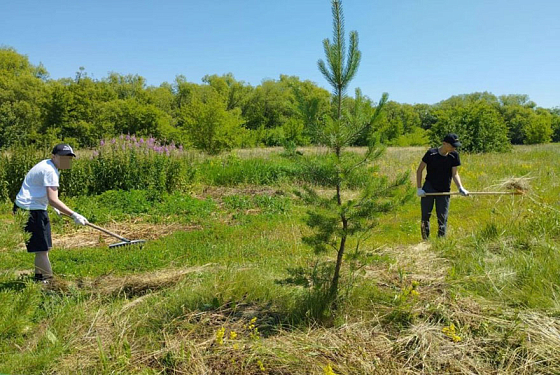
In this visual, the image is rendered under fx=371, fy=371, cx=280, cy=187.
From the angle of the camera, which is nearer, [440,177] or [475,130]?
[440,177]

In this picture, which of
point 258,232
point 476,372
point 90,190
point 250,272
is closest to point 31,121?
point 90,190

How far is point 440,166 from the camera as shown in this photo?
5750mm

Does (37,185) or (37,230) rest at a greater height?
(37,185)

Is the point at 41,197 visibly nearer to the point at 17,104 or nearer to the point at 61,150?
the point at 61,150

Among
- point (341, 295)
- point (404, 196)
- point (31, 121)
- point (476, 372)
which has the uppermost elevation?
point (31, 121)

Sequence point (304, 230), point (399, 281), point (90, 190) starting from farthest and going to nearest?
point (90, 190) < point (304, 230) < point (399, 281)

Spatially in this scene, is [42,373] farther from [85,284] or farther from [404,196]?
[404,196]

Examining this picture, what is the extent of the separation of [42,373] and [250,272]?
6.49 ft

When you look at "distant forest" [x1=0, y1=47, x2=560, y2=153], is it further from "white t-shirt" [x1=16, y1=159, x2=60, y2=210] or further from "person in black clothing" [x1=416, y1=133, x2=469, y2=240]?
"white t-shirt" [x1=16, y1=159, x2=60, y2=210]

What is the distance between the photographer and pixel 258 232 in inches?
269

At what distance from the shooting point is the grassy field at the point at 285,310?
8.68 ft

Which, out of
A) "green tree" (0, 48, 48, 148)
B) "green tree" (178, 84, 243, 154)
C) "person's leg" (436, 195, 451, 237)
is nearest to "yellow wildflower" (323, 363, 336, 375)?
"person's leg" (436, 195, 451, 237)

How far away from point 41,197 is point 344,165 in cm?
369

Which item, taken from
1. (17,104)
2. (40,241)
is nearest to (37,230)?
(40,241)
